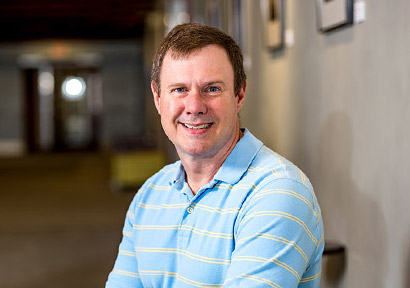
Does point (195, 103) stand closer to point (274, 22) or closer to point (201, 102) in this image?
point (201, 102)

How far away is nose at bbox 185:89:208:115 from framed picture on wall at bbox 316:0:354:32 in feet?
2.53

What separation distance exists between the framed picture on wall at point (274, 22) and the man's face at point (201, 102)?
1.78m

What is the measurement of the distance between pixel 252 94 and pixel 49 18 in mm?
12666

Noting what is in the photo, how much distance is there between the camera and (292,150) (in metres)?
3.32

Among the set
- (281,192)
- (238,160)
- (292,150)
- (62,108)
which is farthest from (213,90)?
(62,108)

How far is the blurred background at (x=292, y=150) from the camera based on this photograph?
1.82 m

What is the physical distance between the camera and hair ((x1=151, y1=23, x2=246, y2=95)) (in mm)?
1691

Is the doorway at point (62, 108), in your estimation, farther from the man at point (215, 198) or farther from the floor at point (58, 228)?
the man at point (215, 198)

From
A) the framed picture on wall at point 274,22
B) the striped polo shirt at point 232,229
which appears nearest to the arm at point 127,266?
the striped polo shirt at point 232,229

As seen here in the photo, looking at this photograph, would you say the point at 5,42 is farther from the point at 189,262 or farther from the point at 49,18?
the point at 189,262

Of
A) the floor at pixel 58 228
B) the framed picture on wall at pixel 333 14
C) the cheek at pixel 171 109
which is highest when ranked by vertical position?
the framed picture on wall at pixel 333 14

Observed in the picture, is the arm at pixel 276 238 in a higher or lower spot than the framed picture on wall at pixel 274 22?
lower

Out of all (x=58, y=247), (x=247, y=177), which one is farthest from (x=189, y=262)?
(x=58, y=247)

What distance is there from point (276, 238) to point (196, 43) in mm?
596
